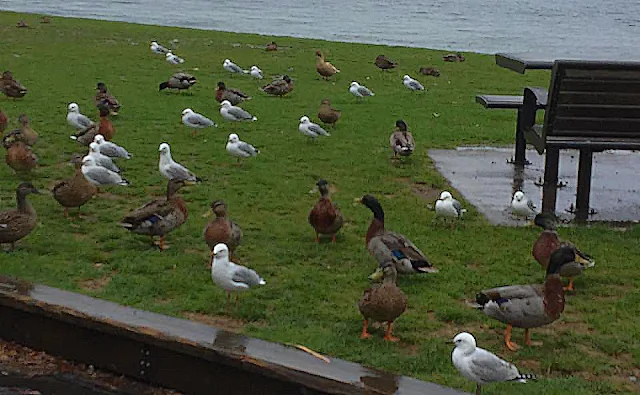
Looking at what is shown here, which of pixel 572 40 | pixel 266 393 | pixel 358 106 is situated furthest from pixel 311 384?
pixel 572 40

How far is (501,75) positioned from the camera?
21859mm

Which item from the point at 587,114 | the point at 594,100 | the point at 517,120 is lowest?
the point at 517,120

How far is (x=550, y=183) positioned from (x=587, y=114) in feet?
2.33

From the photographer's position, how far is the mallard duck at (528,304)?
5727mm

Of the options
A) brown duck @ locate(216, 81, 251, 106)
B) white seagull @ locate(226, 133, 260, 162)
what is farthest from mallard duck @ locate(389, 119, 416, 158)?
brown duck @ locate(216, 81, 251, 106)

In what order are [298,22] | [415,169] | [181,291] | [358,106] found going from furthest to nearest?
[298,22] < [358,106] < [415,169] < [181,291]

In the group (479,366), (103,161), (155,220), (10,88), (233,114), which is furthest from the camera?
(10,88)

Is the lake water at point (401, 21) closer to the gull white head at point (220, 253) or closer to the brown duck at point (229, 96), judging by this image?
the brown duck at point (229, 96)

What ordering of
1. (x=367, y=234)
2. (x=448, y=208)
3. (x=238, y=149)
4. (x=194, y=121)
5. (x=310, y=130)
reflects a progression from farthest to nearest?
(x=194, y=121) → (x=310, y=130) → (x=238, y=149) → (x=448, y=208) → (x=367, y=234)

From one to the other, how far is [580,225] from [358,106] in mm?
8058

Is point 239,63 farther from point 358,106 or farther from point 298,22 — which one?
point 298,22

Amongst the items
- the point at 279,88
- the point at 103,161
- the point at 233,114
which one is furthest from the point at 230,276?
the point at 279,88

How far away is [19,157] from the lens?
379 inches

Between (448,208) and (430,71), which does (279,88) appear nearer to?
(430,71)
